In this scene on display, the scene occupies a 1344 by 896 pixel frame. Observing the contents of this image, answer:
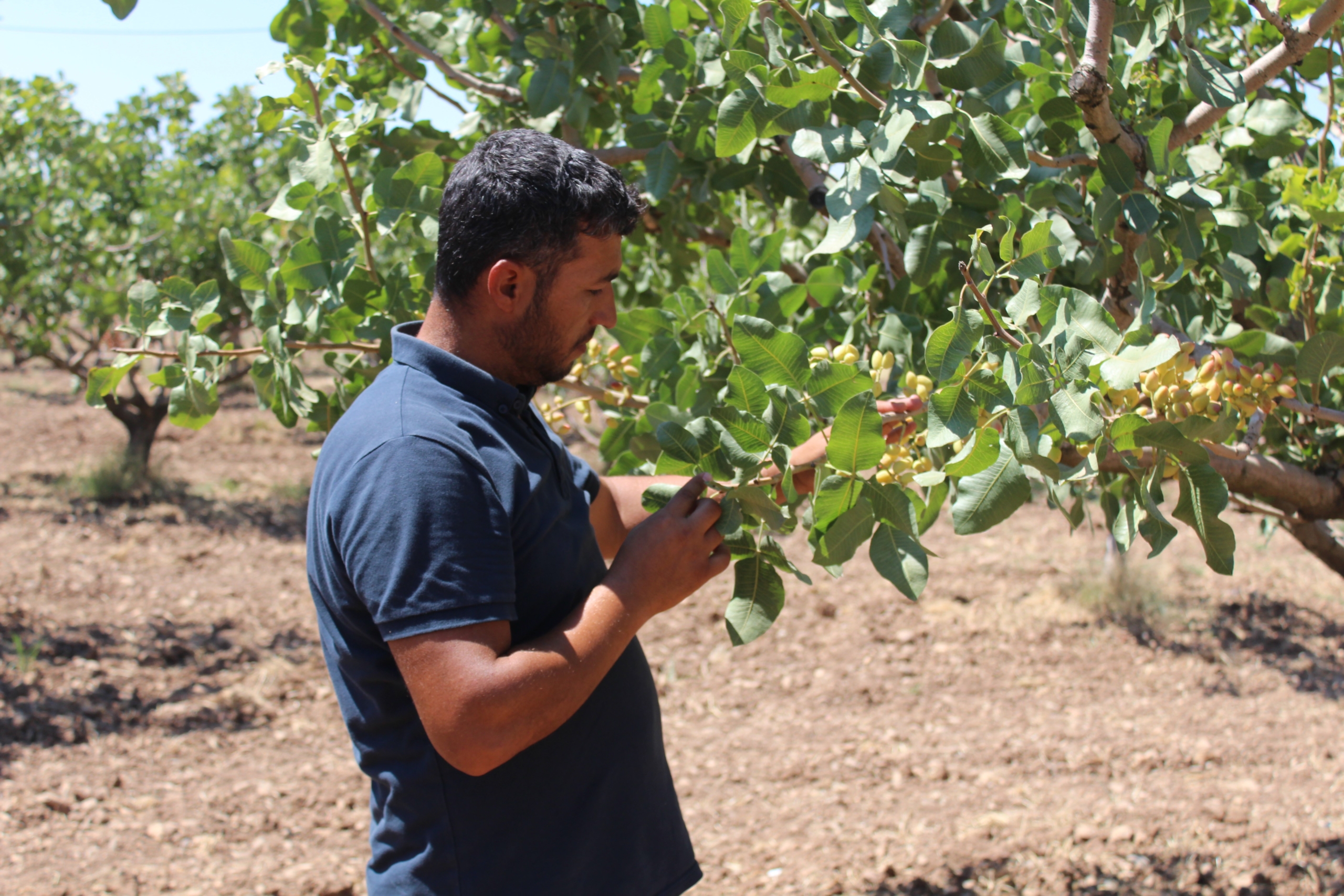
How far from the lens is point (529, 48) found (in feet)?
6.67

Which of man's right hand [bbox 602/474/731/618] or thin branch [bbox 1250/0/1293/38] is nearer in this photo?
man's right hand [bbox 602/474/731/618]

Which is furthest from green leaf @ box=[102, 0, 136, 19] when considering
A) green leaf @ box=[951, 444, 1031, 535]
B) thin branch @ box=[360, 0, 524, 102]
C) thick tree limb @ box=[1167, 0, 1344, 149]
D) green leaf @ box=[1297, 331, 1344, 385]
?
green leaf @ box=[1297, 331, 1344, 385]

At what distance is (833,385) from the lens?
123 cm

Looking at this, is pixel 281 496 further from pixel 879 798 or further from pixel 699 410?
pixel 699 410

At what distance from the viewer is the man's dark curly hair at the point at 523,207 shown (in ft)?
4.14

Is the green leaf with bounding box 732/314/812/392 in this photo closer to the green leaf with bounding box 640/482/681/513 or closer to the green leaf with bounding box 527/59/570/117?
the green leaf with bounding box 640/482/681/513

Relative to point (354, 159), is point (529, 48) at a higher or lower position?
higher

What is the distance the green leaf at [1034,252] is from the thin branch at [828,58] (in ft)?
1.01

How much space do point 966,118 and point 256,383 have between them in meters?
1.24

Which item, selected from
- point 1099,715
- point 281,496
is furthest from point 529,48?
A: point 281,496

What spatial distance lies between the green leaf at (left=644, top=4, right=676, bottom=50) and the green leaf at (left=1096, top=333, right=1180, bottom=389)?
3.53ft

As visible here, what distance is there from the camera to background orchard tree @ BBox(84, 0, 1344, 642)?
1.19 meters

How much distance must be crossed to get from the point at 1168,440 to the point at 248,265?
1.55m

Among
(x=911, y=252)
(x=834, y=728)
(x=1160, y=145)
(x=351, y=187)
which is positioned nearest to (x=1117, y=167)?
(x=1160, y=145)
